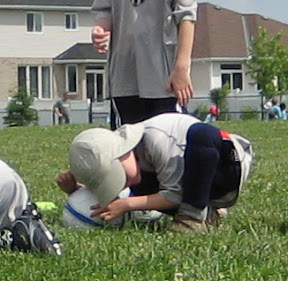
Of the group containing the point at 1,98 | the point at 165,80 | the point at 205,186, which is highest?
the point at 165,80

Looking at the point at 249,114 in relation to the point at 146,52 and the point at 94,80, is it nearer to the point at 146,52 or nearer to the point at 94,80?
the point at 94,80

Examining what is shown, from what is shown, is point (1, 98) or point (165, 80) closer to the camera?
point (165, 80)

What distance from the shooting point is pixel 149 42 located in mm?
5762

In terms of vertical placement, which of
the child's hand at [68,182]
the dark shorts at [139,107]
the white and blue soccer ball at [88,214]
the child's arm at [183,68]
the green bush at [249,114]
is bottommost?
the green bush at [249,114]

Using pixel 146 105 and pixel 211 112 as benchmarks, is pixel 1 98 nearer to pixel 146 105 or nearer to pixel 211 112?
pixel 211 112

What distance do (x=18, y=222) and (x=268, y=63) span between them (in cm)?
5319

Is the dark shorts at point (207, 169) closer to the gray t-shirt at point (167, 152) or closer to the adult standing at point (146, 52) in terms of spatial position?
the gray t-shirt at point (167, 152)

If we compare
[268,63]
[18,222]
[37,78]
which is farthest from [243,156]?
[268,63]

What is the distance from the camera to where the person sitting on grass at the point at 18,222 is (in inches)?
175

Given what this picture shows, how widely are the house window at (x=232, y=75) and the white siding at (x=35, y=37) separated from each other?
8.91 m

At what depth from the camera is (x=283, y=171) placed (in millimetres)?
9172

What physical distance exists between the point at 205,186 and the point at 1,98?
5077 cm

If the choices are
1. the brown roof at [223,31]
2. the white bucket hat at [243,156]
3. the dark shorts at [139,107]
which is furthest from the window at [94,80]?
the white bucket hat at [243,156]

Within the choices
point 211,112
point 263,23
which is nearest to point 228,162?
point 211,112
